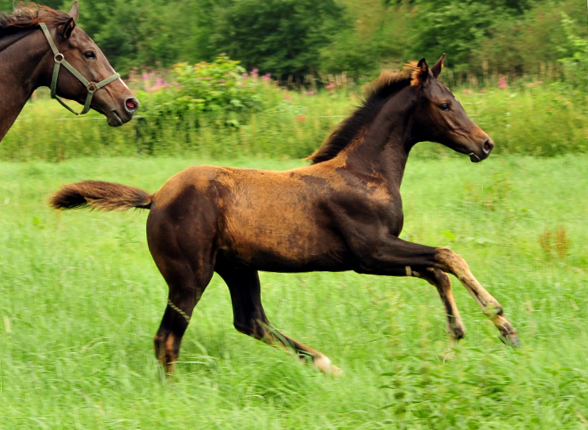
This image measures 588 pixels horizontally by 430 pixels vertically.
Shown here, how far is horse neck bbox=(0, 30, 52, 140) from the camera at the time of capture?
525cm

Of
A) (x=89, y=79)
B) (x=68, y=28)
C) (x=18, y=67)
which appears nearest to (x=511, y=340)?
(x=89, y=79)

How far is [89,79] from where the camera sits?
533 centimetres

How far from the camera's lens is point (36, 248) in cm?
671

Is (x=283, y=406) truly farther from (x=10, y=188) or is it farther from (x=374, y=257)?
(x=10, y=188)

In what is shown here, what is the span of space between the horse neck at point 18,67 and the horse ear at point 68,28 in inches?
5.7

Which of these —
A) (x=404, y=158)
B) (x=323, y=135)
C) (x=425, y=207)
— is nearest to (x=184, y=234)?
(x=404, y=158)

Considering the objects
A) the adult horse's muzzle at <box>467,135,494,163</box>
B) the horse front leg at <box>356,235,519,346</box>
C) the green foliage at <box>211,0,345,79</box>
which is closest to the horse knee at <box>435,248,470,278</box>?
the horse front leg at <box>356,235,519,346</box>

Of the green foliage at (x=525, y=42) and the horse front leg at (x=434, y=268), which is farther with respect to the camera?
the green foliage at (x=525, y=42)

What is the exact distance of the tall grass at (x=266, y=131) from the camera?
1182cm

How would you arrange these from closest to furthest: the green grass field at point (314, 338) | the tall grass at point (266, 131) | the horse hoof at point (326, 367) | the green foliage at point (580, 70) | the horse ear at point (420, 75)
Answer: the green grass field at point (314, 338)
the horse hoof at point (326, 367)
the horse ear at point (420, 75)
the tall grass at point (266, 131)
the green foliage at point (580, 70)

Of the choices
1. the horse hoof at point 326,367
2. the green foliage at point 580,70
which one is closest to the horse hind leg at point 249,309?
the horse hoof at point 326,367

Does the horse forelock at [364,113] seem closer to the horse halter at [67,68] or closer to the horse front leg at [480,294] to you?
the horse front leg at [480,294]

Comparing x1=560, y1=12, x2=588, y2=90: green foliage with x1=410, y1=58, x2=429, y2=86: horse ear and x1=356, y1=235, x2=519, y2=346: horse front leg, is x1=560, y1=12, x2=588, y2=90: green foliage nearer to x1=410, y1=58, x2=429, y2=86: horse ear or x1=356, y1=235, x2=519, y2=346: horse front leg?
x1=410, y1=58, x2=429, y2=86: horse ear

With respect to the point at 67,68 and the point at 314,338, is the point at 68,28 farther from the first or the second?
the point at 314,338
